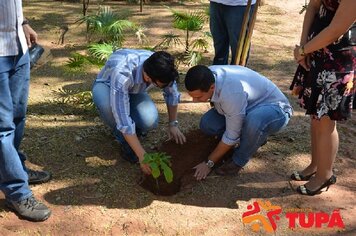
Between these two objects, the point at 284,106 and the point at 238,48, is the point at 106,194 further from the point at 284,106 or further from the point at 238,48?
the point at 238,48

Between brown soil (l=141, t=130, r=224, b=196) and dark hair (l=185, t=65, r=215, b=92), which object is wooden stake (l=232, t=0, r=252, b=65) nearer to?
brown soil (l=141, t=130, r=224, b=196)

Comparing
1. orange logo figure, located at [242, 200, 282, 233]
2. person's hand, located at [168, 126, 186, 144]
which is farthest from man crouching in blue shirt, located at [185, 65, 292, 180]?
orange logo figure, located at [242, 200, 282, 233]

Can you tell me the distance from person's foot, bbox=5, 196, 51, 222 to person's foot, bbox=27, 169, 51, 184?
1.00ft

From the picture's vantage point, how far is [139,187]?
3.00 meters

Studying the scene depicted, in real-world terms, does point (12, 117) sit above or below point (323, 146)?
above

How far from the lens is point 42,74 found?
16.0 feet

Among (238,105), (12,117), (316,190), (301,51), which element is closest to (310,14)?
(301,51)

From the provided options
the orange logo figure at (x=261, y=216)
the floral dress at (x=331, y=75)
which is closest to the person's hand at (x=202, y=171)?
the orange logo figure at (x=261, y=216)

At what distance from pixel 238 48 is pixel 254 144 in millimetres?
1058

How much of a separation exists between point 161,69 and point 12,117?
0.92 metres

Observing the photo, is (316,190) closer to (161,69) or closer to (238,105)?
(238,105)

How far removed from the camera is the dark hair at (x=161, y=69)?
2613 mm

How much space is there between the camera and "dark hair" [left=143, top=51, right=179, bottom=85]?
2613 mm

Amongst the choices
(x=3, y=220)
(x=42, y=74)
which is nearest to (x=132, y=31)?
(x=42, y=74)
